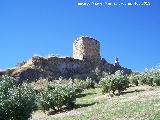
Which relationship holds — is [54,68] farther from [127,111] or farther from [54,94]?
[127,111]

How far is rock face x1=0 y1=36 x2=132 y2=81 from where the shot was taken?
261 ft

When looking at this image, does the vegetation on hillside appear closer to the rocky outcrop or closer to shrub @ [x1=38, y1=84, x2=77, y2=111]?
shrub @ [x1=38, y1=84, x2=77, y2=111]

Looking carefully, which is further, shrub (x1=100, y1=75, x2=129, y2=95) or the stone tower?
the stone tower

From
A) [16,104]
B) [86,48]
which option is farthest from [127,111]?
[86,48]

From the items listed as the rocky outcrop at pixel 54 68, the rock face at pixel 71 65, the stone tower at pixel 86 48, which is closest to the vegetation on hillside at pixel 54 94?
the rocky outcrop at pixel 54 68

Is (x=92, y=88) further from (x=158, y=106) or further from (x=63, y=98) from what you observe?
(x=158, y=106)

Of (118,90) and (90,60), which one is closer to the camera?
(118,90)

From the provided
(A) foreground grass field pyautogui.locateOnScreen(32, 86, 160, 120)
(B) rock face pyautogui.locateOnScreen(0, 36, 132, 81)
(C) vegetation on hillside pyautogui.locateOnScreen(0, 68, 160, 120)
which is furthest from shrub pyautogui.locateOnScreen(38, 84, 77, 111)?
(B) rock face pyautogui.locateOnScreen(0, 36, 132, 81)

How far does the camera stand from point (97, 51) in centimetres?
9625

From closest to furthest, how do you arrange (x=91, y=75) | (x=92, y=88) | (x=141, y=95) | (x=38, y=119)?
(x=38, y=119), (x=141, y=95), (x=92, y=88), (x=91, y=75)

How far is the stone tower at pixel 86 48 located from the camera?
3703 inches

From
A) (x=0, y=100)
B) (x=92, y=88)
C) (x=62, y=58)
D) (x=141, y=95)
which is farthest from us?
(x=62, y=58)

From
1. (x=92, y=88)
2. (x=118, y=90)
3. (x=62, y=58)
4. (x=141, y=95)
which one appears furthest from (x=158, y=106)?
(x=62, y=58)

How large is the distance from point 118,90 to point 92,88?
41.9ft
